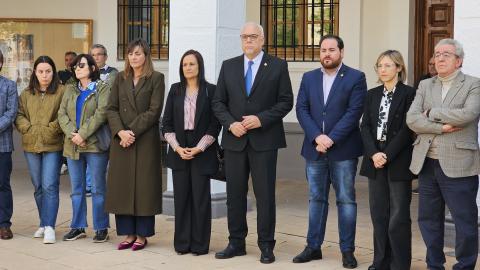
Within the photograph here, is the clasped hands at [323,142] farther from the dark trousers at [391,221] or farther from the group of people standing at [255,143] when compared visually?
the dark trousers at [391,221]

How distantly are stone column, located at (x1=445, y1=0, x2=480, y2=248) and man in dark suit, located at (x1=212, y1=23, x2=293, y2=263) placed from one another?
1.61 meters

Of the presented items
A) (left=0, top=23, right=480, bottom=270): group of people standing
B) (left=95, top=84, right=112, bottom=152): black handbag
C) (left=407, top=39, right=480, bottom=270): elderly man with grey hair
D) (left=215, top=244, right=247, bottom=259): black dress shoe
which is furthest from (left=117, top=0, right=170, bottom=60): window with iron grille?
(left=407, top=39, right=480, bottom=270): elderly man with grey hair

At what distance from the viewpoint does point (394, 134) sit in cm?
743

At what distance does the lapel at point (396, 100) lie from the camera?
7422 mm

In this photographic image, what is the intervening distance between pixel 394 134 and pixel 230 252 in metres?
1.88

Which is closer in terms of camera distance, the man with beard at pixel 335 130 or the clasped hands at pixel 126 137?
the man with beard at pixel 335 130

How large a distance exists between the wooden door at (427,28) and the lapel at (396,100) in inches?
226

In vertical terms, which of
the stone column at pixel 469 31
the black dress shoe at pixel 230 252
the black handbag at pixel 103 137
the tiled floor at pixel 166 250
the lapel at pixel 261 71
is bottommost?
the tiled floor at pixel 166 250

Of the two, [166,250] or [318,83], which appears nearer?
[318,83]

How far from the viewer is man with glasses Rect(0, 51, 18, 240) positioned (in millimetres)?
9047

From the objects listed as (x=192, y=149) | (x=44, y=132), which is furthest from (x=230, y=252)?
(x=44, y=132)

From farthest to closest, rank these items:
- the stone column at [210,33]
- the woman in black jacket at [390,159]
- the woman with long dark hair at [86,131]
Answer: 1. the stone column at [210,33]
2. the woman with long dark hair at [86,131]
3. the woman in black jacket at [390,159]

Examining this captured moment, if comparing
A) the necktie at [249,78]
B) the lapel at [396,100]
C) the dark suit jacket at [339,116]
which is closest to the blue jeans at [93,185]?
the necktie at [249,78]

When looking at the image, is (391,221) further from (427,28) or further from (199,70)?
(427,28)
